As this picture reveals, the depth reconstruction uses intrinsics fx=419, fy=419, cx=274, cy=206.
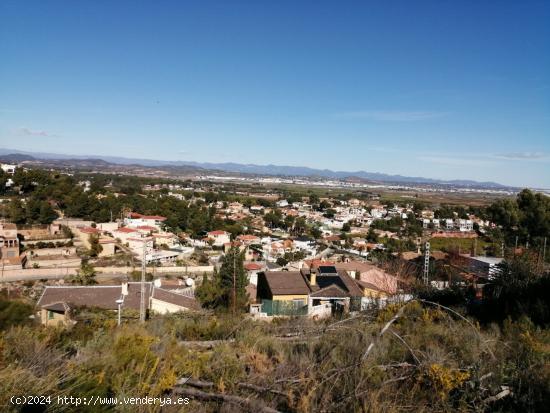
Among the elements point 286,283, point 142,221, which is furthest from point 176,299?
point 142,221

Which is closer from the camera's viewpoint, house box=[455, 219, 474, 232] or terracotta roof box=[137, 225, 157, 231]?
terracotta roof box=[137, 225, 157, 231]

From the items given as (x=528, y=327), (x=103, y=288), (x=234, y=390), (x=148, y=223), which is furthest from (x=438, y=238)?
(x=234, y=390)

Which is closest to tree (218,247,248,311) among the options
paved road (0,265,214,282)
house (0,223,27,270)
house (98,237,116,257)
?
paved road (0,265,214,282)

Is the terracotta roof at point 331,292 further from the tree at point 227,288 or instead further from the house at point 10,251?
the house at point 10,251

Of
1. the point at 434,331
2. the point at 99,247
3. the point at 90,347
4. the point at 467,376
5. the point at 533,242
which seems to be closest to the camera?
the point at 467,376

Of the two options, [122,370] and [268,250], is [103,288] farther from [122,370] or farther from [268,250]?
[268,250]

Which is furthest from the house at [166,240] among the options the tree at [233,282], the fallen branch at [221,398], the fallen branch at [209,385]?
the fallen branch at [221,398]

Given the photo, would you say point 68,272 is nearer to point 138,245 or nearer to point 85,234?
point 85,234

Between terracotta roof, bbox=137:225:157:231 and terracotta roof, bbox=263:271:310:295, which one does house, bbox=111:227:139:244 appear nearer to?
terracotta roof, bbox=137:225:157:231
